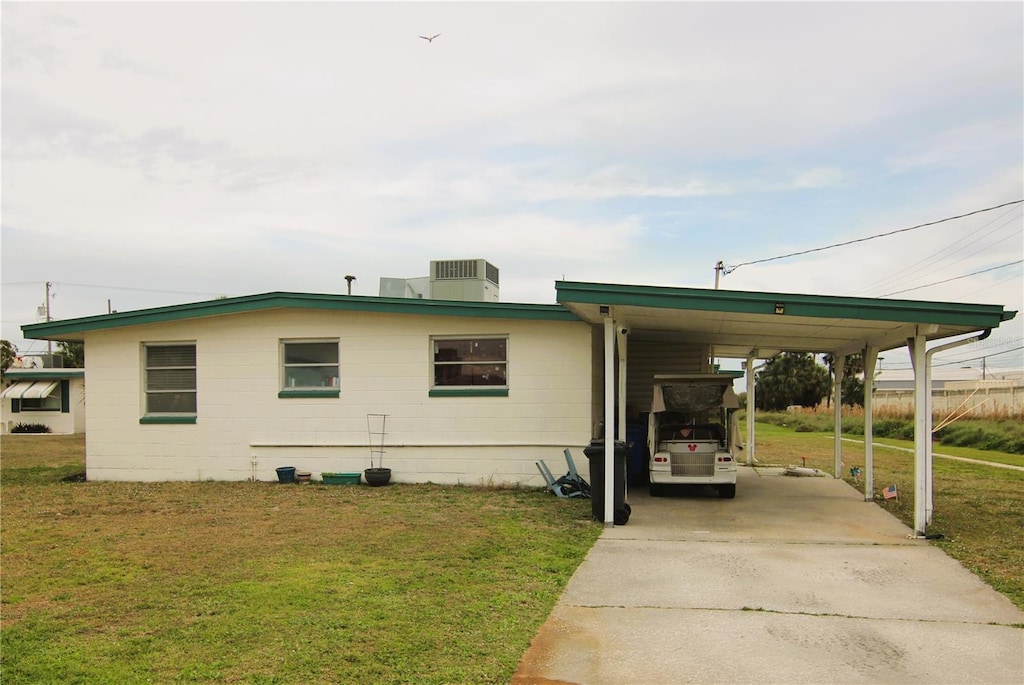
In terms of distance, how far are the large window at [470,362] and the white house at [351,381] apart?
20mm

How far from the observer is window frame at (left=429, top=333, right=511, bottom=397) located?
13.9 m

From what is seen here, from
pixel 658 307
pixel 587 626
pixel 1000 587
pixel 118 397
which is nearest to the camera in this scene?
pixel 587 626

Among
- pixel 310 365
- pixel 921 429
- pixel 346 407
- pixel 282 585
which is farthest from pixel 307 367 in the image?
pixel 921 429

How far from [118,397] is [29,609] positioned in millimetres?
9825

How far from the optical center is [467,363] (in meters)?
14.2

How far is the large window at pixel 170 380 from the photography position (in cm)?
1523

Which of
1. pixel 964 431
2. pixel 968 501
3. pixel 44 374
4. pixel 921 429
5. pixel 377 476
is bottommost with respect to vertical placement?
pixel 964 431

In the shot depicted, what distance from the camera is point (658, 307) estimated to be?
10.1m

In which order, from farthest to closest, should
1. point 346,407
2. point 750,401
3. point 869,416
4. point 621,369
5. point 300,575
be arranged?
point 750,401
point 346,407
point 869,416
point 621,369
point 300,575

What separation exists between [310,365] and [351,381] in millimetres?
917

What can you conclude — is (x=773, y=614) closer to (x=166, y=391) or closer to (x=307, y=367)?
(x=307, y=367)

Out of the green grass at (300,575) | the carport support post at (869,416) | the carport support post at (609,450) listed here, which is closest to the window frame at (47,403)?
the green grass at (300,575)

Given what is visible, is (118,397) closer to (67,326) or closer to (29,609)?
(67,326)

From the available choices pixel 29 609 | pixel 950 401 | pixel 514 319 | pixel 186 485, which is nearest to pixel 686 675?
pixel 29 609
